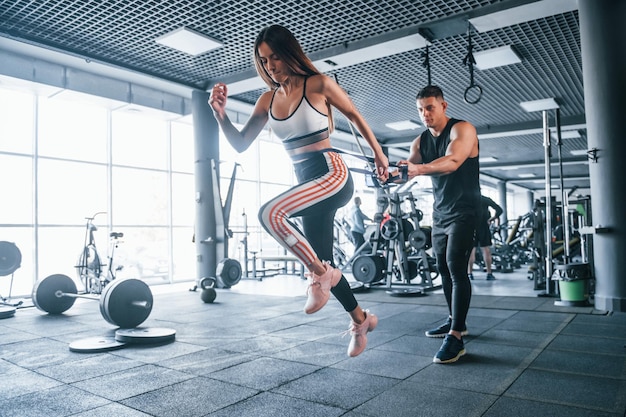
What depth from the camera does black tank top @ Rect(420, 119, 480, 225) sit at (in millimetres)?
2510

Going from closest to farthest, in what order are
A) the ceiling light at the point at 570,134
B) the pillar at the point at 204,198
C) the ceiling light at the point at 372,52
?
1. the ceiling light at the point at 372,52
2. the pillar at the point at 204,198
3. the ceiling light at the point at 570,134

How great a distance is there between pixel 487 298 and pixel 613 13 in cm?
298

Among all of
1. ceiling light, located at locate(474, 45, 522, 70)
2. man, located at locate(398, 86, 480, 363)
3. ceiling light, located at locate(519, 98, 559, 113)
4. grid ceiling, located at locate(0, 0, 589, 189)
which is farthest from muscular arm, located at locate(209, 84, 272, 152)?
ceiling light, located at locate(519, 98, 559, 113)

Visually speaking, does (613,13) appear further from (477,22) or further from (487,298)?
(487,298)

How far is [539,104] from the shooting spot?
8633 mm

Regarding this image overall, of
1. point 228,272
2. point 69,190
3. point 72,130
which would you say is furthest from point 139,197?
point 228,272

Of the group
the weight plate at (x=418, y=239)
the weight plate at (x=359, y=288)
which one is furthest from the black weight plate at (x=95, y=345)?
the weight plate at (x=418, y=239)

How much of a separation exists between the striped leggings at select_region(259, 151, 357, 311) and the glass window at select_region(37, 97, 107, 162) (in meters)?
6.66

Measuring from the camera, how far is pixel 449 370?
2223 mm

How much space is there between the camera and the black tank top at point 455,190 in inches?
98.8

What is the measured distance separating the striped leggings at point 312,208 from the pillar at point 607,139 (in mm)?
3170

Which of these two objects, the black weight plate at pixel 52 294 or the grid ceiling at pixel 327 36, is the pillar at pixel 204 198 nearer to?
the grid ceiling at pixel 327 36

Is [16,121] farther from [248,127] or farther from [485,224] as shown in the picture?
[485,224]

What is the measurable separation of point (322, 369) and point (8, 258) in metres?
4.52
